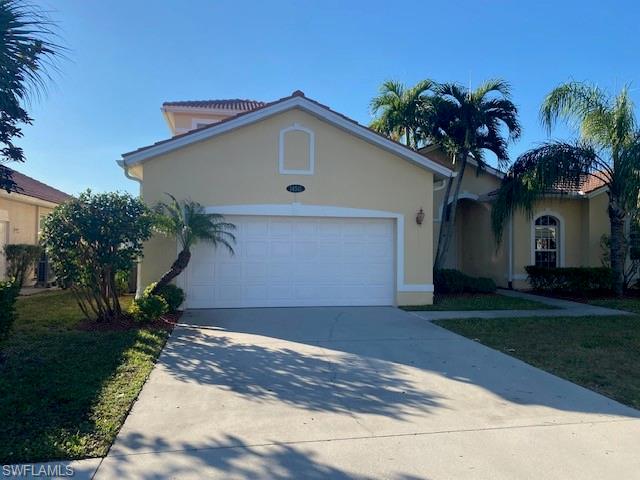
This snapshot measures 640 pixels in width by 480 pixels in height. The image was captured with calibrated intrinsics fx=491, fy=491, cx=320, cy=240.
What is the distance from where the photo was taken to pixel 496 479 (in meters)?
3.60

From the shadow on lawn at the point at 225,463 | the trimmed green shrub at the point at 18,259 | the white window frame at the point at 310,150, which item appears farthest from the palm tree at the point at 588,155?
the trimmed green shrub at the point at 18,259

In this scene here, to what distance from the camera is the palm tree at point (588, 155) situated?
1320 cm

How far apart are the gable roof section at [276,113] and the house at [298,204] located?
24 millimetres

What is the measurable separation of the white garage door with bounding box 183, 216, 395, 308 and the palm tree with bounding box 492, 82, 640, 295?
482 cm

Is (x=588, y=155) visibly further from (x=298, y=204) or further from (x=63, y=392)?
(x=63, y=392)

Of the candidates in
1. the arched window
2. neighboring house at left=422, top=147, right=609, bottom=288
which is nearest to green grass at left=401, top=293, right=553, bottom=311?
neighboring house at left=422, top=147, right=609, bottom=288

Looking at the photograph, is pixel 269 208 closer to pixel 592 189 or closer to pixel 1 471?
pixel 1 471

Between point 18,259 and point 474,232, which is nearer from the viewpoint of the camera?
point 18,259

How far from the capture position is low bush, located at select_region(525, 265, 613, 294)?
47.1 feet

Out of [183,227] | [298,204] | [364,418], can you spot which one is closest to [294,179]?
[298,204]

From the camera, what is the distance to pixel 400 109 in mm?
15133

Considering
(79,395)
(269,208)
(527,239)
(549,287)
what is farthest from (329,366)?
(527,239)

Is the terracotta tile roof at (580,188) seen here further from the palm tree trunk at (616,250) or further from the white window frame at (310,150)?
the white window frame at (310,150)

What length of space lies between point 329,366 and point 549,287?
11.0 metres
